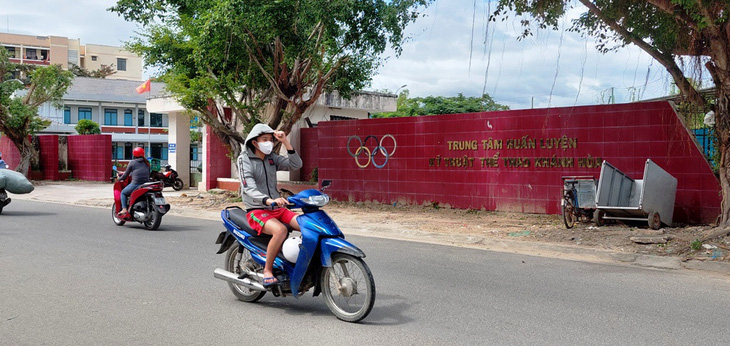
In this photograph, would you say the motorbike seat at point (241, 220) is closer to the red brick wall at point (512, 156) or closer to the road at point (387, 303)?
the road at point (387, 303)

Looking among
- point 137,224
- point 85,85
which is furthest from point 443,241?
point 85,85

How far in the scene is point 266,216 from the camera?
577 centimetres

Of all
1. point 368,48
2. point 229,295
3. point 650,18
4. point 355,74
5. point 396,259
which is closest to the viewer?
point 229,295

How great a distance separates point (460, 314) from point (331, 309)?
1.19m

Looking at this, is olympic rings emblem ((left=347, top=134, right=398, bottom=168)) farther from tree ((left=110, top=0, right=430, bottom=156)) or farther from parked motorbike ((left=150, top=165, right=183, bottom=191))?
parked motorbike ((left=150, top=165, right=183, bottom=191))

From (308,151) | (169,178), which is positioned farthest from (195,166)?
(308,151)

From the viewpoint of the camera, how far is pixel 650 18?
1091 centimetres

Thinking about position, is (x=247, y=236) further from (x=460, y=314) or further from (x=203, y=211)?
(x=203, y=211)

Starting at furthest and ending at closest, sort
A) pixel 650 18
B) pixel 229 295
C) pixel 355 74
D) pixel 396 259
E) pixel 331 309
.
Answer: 1. pixel 355 74
2. pixel 650 18
3. pixel 396 259
4. pixel 229 295
5. pixel 331 309

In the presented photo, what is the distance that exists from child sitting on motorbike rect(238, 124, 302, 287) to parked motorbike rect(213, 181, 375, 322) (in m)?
0.10

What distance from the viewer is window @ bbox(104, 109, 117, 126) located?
4884cm

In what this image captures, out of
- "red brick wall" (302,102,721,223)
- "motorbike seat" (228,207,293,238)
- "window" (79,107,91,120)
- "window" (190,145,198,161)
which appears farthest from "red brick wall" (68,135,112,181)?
"motorbike seat" (228,207,293,238)

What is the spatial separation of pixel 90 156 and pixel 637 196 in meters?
26.1

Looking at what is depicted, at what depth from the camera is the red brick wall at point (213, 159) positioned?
23.6 metres
